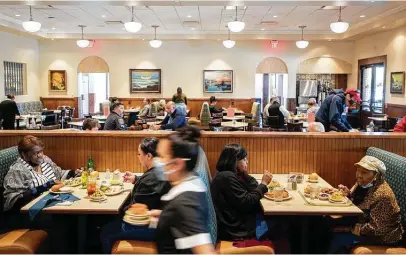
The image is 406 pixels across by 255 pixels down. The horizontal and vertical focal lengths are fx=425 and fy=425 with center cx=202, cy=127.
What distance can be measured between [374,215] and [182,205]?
7.36ft

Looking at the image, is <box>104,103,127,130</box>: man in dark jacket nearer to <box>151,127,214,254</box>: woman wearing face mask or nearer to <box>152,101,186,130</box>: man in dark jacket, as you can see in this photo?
<box>152,101,186,130</box>: man in dark jacket

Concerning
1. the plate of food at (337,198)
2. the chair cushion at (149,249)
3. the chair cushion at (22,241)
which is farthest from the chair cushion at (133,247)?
the plate of food at (337,198)

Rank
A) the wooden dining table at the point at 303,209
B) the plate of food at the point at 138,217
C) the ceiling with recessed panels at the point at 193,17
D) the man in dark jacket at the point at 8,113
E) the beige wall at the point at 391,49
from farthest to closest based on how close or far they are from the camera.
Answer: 1. the beige wall at the point at 391,49
2. the man in dark jacket at the point at 8,113
3. the ceiling with recessed panels at the point at 193,17
4. the wooden dining table at the point at 303,209
5. the plate of food at the point at 138,217

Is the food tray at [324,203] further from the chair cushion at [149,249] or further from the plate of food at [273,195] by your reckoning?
the chair cushion at [149,249]

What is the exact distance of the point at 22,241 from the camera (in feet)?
11.8

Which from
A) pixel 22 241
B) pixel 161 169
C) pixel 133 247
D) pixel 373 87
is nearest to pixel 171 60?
pixel 373 87

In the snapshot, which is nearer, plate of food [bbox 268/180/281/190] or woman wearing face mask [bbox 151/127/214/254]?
woman wearing face mask [bbox 151/127/214/254]

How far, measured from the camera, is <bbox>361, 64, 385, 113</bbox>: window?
1240 cm

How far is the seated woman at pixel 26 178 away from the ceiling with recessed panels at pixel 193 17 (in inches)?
150

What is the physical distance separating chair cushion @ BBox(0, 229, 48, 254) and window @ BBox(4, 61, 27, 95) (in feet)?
32.6

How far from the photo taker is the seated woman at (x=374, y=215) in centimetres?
344

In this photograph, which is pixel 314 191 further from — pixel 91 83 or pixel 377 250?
pixel 91 83

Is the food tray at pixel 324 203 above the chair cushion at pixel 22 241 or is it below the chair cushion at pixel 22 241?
above

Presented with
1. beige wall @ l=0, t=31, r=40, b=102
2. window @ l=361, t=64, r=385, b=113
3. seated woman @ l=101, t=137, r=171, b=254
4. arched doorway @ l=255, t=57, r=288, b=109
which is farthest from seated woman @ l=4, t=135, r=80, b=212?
arched doorway @ l=255, t=57, r=288, b=109
